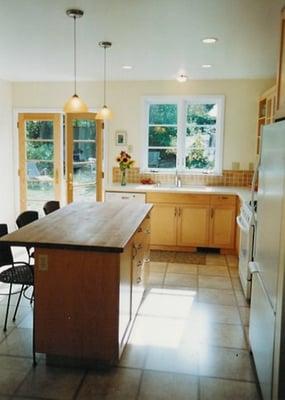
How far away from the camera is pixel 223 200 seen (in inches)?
209

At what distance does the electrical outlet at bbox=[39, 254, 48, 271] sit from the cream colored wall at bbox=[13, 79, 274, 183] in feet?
12.1

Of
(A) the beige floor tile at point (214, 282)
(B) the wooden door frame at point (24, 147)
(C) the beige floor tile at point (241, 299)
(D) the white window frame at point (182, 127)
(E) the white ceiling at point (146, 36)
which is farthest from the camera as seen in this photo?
(B) the wooden door frame at point (24, 147)

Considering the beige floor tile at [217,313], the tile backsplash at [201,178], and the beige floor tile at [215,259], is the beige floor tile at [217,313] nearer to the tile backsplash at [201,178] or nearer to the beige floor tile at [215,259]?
the beige floor tile at [215,259]

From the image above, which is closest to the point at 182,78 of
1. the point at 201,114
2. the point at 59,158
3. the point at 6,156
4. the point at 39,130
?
the point at 201,114

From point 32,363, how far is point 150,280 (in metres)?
1.93

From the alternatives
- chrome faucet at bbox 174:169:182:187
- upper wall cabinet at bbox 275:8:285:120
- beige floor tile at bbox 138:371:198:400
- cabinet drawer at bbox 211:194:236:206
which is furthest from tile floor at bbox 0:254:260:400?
chrome faucet at bbox 174:169:182:187

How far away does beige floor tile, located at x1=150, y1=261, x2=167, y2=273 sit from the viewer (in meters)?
4.80

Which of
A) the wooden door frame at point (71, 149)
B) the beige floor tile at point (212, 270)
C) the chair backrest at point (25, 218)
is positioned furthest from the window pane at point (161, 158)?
the chair backrest at point (25, 218)

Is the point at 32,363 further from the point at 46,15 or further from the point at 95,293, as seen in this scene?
the point at 46,15

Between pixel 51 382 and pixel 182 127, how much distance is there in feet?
14.2

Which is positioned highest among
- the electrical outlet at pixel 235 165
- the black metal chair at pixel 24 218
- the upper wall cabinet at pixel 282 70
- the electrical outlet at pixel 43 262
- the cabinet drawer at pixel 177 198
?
the upper wall cabinet at pixel 282 70

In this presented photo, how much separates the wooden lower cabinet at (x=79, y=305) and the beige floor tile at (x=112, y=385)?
0.31 ft

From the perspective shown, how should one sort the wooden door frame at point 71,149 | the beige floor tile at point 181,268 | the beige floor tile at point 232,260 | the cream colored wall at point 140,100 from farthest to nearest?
the wooden door frame at point 71,149 < the cream colored wall at point 140,100 < the beige floor tile at point 232,260 < the beige floor tile at point 181,268

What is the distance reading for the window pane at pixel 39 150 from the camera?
635 centimetres
